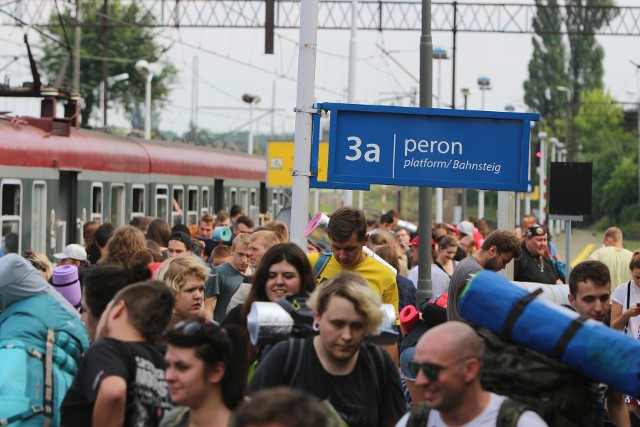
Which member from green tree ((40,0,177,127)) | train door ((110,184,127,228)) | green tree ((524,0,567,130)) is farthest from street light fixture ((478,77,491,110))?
green tree ((524,0,567,130))

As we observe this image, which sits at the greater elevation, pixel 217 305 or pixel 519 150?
pixel 519 150

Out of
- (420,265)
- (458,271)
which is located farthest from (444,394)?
Answer: (420,265)

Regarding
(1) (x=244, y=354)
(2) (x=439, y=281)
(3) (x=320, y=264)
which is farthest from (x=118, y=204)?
(1) (x=244, y=354)

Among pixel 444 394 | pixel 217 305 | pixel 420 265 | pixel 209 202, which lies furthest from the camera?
pixel 209 202

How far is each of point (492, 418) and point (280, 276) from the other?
6.80ft

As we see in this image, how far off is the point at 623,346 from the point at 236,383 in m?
1.37

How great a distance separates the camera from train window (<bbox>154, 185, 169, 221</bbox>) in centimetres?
2720

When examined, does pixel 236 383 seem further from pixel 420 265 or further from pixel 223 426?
pixel 420 265

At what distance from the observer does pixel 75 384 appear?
17.4 feet

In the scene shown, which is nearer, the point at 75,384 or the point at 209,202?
the point at 75,384

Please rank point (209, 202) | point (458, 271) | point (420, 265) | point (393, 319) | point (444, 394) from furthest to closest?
point (209, 202) < point (420, 265) < point (458, 271) < point (393, 319) < point (444, 394)

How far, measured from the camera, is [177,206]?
1113 inches

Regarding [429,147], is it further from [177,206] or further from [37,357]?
[177,206]

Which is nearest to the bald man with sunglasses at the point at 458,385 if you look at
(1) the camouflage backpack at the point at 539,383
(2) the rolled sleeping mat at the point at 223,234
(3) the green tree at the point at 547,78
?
(1) the camouflage backpack at the point at 539,383
